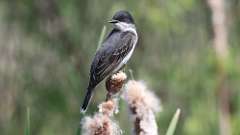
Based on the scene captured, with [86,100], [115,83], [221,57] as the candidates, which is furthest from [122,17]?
[115,83]

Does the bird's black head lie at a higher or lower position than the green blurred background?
higher

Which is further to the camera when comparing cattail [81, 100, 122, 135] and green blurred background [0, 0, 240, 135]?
green blurred background [0, 0, 240, 135]

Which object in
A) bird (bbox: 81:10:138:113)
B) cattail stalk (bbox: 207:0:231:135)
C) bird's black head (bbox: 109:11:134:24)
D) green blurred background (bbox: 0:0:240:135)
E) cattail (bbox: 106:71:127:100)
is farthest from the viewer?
green blurred background (bbox: 0:0:240:135)

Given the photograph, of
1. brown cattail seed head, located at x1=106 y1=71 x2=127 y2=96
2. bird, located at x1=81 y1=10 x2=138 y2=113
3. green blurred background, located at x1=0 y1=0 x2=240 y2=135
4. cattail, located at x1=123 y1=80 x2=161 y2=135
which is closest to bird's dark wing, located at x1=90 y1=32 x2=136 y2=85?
bird, located at x1=81 y1=10 x2=138 y2=113

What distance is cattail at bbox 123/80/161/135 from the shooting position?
8.20 ft

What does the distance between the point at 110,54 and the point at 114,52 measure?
0.29 ft

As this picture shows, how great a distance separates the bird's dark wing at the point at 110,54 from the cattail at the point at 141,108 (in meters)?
0.96

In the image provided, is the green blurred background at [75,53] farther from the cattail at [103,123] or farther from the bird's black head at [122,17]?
the cattail at [103,123]

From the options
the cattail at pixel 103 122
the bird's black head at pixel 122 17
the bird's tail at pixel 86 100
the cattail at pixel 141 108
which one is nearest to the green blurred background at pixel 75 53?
the bird's black head at pixel 122 17

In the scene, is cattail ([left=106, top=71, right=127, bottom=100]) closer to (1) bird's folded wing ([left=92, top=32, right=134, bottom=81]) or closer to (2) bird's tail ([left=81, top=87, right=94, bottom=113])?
(2) bird's tail ([left=81, top=87, right=94, bottom=113])

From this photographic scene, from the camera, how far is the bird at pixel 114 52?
370 cm

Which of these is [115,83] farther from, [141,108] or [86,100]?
[86,100]

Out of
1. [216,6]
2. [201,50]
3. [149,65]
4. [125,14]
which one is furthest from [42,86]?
[125,14]

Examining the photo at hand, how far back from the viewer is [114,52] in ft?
13.0
